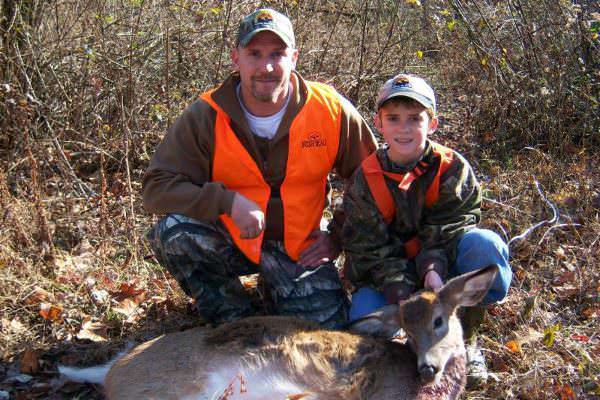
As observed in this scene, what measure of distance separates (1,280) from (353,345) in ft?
7.88

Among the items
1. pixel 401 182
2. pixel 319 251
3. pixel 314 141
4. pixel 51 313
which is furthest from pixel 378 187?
pixel 51 313

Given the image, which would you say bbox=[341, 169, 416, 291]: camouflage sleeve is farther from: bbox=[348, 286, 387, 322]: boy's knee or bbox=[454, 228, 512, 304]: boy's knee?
bbox=[454, 228, 512, 304]: boy's knee

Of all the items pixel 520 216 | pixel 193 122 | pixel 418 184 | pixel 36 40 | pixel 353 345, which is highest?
pixel 36 40

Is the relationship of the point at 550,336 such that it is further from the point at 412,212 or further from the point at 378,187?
the point at 378,187

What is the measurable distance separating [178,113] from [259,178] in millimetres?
2493

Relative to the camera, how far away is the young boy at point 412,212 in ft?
12.9

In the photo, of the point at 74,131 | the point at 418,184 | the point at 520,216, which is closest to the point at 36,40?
the point at 74,131

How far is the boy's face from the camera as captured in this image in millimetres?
3924

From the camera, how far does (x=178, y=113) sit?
21.4 feet

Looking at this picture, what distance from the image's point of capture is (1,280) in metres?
4.56

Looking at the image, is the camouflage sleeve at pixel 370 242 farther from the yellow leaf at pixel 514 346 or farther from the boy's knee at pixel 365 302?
the yellow leaf at pixel 514 346

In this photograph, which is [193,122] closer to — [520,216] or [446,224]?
[446,224]

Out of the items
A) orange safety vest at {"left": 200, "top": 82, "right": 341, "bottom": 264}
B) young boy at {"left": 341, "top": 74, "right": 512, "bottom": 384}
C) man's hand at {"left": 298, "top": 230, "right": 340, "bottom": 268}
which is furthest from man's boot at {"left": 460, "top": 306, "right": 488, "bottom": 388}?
orange safety vest at {"left": 200, "top": 82, "right": 341, "bottom": 264}

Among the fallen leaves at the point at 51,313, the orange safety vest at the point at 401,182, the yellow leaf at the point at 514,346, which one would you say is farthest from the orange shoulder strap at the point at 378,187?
the fallen leaves at the point at 51,313
